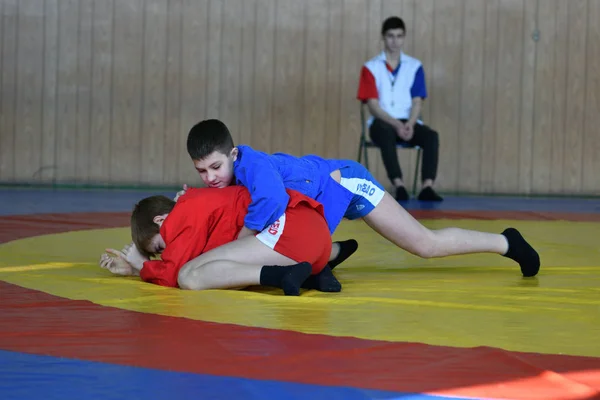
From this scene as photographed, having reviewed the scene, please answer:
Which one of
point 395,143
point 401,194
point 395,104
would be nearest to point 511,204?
point 401,194

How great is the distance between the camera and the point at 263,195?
2943 mm

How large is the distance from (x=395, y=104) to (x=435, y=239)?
13.6 feet

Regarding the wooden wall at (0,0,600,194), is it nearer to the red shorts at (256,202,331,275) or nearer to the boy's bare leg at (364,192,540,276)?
the boy's bare leg at (364,192,540,276)

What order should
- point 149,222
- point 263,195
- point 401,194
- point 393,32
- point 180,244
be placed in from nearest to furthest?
point 263,195, point 180,244, point 149,222, point 401,194, point 393,32

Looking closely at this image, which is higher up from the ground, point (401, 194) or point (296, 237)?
point (296, 237)

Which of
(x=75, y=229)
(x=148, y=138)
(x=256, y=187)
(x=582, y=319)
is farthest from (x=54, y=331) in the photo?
(x=148, y=138)

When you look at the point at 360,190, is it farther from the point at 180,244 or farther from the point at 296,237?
the point at 180,244

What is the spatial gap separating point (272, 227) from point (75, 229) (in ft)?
6.45

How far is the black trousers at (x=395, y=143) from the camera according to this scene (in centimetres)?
730

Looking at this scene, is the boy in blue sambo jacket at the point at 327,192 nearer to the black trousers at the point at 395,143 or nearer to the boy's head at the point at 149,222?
the boy's head at the point at 149,222

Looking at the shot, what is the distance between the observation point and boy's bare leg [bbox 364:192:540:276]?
3422 mm

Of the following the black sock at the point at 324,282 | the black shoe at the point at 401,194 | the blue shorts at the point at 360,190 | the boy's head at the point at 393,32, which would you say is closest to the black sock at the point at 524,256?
the blue shorts at the point at 360,190

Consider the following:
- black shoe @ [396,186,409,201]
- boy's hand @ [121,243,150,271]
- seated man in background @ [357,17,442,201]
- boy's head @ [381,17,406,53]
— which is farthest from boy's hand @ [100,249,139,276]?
boy's head @ [381,17,406,53]

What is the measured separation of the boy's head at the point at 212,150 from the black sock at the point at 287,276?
0.38 metres
